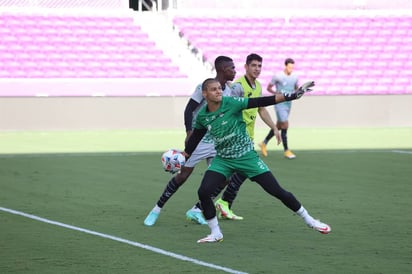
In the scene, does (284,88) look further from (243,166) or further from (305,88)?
(305,88)

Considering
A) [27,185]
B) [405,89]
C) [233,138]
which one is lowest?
[405,89]

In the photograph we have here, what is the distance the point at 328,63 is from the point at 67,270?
29.1 m

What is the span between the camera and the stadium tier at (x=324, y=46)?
118 ft

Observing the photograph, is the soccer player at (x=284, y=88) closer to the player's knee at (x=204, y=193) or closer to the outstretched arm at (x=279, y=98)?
the player's knee at (x=204, y=193)

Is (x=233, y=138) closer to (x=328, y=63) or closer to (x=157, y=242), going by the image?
(x=157, y=242)

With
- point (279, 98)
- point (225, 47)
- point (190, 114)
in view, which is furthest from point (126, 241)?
point (225, 47)

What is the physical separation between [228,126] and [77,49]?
25.1 m

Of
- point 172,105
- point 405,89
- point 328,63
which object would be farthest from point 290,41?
point 172,105

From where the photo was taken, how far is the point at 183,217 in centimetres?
1225

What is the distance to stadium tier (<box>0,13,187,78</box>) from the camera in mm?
33281

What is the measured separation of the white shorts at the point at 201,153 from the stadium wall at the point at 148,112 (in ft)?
64.9

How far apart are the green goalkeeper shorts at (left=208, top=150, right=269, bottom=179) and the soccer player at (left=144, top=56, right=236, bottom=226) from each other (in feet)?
3.09

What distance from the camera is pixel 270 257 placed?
9328 millimetres

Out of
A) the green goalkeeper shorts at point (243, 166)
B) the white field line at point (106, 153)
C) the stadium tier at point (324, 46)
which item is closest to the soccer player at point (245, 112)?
the green goalkeeper shorts at point (243, 166)
